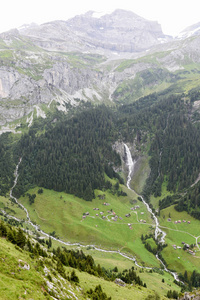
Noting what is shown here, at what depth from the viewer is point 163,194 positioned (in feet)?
616

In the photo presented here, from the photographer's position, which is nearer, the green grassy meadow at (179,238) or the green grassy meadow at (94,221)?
the green grassy meadow at (179,238)

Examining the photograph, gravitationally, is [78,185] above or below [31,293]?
below

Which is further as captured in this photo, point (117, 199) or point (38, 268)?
point (117, 199)

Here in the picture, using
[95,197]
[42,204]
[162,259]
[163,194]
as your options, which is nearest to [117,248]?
[162,259]

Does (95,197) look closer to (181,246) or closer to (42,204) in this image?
(42,204)

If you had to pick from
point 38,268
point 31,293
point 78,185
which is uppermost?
point 31,293

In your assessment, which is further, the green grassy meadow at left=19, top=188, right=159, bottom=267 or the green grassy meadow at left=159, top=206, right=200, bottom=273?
the green grassy meadow at left=19, top=188, right=159, bottom=267

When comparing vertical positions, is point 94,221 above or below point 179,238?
above

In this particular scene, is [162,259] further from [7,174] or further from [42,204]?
[7,174]

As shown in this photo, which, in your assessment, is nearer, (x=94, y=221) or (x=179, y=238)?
(x=179, y=238)

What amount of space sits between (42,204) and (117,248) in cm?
6984

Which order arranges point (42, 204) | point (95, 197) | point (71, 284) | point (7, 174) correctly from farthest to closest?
1. point (7, 174)
2. point (95, 197)
3. point (42, 204)
4. point (71, 284)

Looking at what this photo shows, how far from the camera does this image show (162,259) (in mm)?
121188

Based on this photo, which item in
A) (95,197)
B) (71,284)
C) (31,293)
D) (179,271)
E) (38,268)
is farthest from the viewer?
(95,197)
